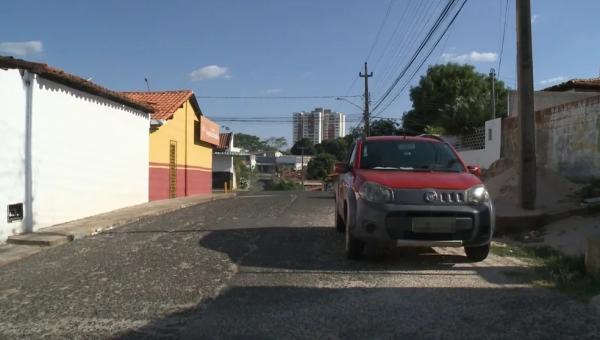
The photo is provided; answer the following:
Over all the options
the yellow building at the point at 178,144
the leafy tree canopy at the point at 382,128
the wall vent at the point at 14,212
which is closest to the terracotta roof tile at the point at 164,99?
the yellow building at the point at 178,144

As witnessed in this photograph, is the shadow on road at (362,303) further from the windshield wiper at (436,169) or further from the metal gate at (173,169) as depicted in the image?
the metal gate at (173,169)

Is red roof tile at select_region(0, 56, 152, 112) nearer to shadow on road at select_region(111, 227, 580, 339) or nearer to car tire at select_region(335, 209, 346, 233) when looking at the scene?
shadow on road at select_region(111, 227, 580, 339)

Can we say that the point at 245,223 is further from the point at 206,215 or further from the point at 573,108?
the point at 573,108

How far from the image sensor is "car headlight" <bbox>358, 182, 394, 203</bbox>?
6.62 meters

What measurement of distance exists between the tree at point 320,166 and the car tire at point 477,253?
6920 cm

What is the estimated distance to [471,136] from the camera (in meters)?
24.4

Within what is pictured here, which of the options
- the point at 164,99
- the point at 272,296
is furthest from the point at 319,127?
the point at 272,296

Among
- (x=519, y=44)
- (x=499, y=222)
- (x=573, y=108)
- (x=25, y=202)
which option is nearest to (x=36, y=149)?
(x=25, y=202)

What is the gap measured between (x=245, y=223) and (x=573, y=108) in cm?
809

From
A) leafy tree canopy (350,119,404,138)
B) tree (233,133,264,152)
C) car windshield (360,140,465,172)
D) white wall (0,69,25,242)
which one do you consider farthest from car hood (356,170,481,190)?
tree (233,133,264,152)

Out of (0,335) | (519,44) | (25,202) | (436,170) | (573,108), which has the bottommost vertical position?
(0,335)

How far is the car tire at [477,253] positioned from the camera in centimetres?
701

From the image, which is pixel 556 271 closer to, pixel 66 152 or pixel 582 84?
pixel 66 152

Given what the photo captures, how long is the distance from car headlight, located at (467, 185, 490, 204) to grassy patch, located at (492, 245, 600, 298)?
3.08 feet
